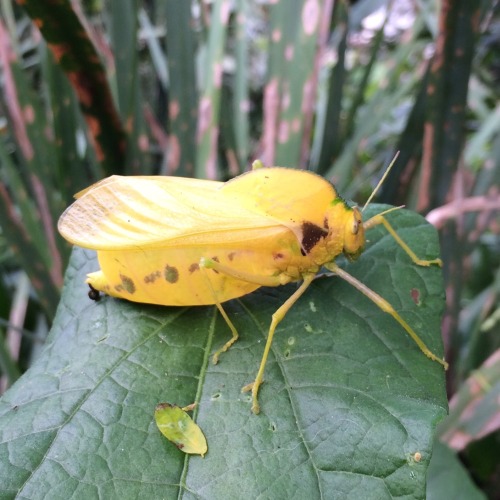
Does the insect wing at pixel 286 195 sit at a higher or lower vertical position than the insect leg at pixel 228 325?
higher

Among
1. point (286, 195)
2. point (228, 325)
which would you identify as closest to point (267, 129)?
point (286, 195)

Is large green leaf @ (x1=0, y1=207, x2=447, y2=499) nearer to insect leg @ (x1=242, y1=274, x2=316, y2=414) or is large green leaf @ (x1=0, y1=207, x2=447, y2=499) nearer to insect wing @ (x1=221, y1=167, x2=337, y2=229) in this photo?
insect leg @ (x1=242, y1=274, x2=316, y2=414)

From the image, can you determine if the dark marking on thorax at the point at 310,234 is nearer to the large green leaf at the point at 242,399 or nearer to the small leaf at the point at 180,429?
the large green leaf at the point at 242,399

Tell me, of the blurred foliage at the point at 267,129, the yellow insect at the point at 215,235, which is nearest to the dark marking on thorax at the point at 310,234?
the yellow insect at the point at 215,235

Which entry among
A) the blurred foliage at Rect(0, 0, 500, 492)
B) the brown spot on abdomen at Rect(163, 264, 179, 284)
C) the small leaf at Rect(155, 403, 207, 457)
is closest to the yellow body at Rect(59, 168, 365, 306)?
the brown spot on abdomen at Rect(163, 264, 179, 284)

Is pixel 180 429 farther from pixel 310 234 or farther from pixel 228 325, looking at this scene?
pixel 310 234
